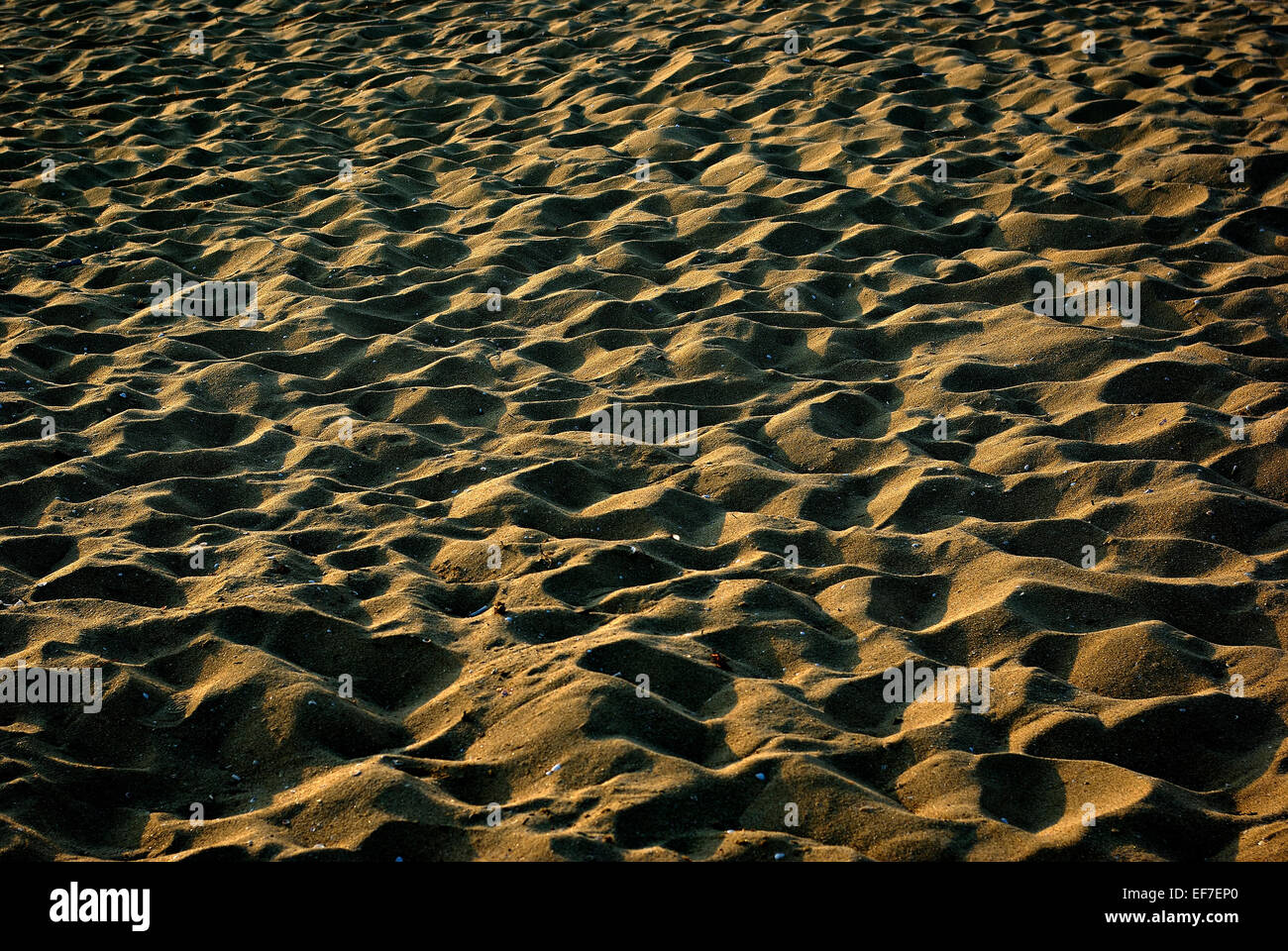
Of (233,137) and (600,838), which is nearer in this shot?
(600,838)

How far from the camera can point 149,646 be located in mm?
2934

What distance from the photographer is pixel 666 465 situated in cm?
367

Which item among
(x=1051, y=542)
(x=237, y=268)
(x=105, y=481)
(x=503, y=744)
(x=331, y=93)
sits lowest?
(x=503, y=744)

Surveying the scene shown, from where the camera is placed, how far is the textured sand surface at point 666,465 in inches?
97.4

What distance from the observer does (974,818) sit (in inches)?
91.7

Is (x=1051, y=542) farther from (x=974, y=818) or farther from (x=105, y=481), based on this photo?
(x=105, y=481)

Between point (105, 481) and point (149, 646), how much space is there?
3.37 feet

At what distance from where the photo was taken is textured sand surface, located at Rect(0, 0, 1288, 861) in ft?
8.12

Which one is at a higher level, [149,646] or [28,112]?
[28,112]

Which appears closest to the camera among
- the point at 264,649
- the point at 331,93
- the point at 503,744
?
the point at 503,744

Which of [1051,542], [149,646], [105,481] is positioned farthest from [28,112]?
[1051,542]

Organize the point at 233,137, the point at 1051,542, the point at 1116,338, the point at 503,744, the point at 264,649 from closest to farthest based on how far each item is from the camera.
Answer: the point at 503,744 → the point at 264,649 → the point at 1051,542 → the point at 1116,338 → the point at 233,137
